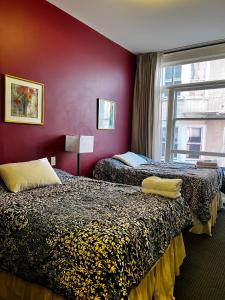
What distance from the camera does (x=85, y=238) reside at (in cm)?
124

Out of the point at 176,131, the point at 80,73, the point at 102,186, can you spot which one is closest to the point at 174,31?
the point at 80,73

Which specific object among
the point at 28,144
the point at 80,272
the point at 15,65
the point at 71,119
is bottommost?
the point at 80,272

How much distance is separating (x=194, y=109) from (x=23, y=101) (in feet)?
10.9

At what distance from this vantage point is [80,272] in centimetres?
117

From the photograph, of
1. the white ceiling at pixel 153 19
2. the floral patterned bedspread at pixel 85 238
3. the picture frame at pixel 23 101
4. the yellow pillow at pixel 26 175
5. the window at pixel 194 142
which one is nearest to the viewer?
the floral patterned bedspread at pixel 85 238

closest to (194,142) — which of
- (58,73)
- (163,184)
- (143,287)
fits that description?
(163,184)

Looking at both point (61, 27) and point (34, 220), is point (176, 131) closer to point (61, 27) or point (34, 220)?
point (61, 27)

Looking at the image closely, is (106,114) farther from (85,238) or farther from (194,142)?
(85,238)

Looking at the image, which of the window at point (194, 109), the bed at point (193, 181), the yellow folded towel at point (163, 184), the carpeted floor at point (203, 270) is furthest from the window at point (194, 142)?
the yellow folded towel at point (163, 184)

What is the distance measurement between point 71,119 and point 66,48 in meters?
0.97

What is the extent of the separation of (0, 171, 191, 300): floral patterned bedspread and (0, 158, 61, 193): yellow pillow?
6.5 inches

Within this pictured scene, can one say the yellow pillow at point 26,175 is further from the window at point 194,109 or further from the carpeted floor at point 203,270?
the window at point 194,109

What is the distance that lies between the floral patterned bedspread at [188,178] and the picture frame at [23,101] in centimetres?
133

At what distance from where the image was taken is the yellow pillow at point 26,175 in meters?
2.17
